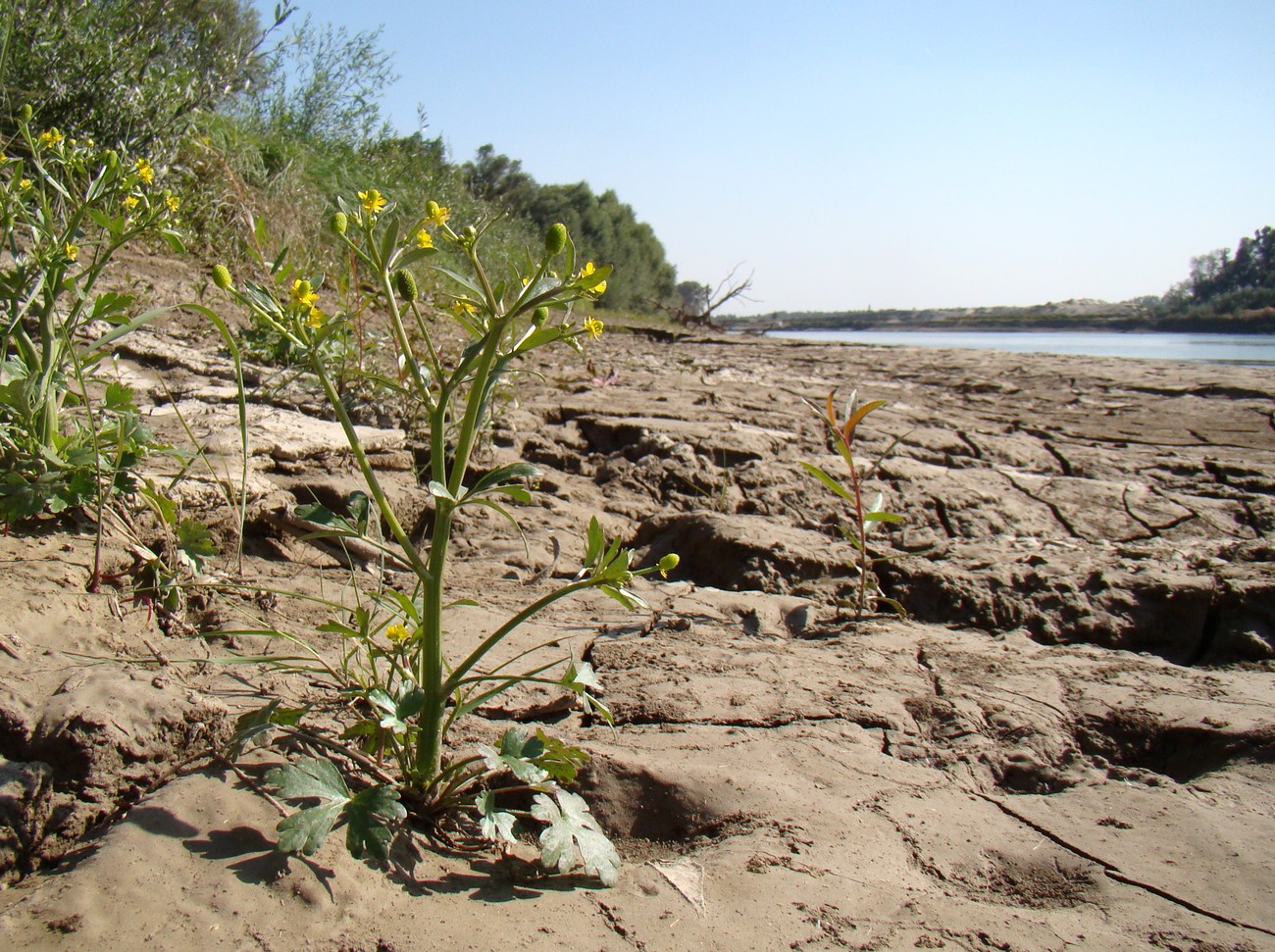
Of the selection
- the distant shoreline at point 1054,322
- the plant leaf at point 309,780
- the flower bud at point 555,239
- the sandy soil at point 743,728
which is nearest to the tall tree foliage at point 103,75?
the sandy soil at point 743,728

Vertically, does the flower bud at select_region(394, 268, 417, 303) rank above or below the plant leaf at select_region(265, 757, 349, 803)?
above

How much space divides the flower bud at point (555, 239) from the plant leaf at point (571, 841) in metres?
0.71

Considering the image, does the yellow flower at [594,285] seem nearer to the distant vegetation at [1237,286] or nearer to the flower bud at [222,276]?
the flower bud at [222,276]

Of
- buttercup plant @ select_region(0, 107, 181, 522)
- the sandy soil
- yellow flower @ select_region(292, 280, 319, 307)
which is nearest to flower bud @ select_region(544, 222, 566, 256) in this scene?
yellow flower @ select_region(292, 280, 319, 307)

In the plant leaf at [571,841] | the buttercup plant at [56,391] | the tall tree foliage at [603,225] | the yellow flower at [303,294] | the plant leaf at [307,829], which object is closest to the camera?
the plant leaf at [307,829]

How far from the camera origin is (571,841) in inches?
46.1

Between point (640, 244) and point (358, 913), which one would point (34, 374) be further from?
point (640, 244)

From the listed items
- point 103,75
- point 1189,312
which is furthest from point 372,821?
point 1189,312

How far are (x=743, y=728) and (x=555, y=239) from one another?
3.13ft

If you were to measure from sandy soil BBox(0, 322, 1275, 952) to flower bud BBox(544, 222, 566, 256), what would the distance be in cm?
81

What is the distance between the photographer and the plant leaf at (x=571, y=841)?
115cm

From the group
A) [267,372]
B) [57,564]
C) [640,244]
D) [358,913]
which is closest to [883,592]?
[358,913]

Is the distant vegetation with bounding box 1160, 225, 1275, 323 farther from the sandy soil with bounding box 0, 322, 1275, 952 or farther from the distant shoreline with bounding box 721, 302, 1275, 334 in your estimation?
the sandy soil with bounding box 0, 322, 1275, 952

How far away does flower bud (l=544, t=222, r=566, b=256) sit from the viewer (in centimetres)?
112
